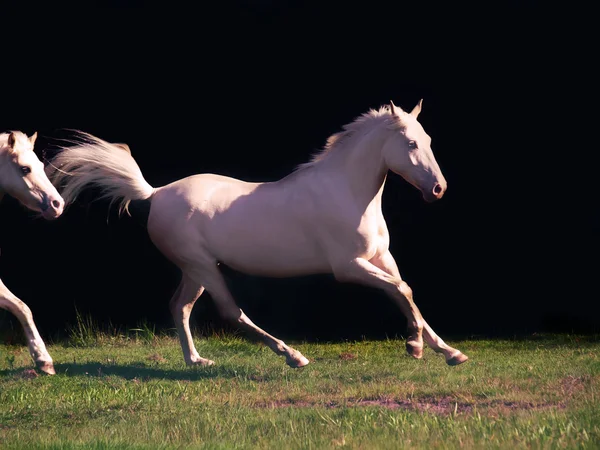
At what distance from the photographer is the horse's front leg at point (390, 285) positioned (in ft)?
20.4

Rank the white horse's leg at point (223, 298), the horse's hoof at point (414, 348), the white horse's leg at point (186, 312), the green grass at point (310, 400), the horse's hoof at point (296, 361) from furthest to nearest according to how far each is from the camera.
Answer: the white horse's leg at point (186, 312)
the white horse's leg at point (223, 298)
the horse's hoof at point (296, 361)
the horse's hoof at point (414, 348)
the green grass at point (310, 400)

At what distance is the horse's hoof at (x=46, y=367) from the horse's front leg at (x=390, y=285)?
209cm

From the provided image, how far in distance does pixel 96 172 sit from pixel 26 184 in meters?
0.90

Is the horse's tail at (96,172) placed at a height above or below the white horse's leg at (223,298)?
above

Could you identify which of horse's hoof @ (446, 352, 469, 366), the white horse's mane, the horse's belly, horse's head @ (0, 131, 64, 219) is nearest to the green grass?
horse's hoof @ (446, 352, 469, 366)

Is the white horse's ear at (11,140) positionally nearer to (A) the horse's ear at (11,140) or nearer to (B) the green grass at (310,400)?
(A) the horse's ear at (11,140)

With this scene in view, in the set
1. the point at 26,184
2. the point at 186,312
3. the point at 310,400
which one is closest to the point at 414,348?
the point at 310,400

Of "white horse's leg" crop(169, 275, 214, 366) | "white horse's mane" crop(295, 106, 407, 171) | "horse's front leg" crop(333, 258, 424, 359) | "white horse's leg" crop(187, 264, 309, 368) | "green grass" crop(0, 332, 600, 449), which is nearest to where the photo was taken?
"green grass" crop(0, 332, 600, 449)

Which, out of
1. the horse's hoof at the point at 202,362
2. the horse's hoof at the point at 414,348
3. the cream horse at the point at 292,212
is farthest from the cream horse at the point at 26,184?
the horse's hoof at the point at 414,348

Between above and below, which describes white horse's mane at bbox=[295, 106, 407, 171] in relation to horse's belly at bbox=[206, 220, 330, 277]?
above

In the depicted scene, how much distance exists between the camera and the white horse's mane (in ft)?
20.8

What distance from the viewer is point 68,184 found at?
702 cm

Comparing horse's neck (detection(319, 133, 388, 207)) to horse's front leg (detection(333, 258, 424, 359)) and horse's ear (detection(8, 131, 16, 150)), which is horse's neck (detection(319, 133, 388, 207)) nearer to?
horse's front leg (detection(333, 258, 424, 359))

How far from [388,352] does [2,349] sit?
3.41 m
